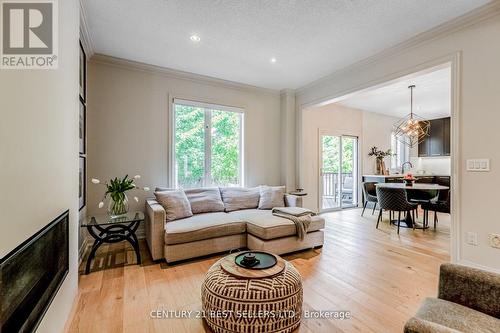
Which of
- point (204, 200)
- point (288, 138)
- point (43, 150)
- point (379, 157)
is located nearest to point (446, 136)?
point (379, 157)

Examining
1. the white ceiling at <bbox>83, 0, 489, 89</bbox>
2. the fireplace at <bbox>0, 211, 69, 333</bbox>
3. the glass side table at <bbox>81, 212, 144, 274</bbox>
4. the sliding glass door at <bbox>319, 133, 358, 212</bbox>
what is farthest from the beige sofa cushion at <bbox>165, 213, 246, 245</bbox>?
the sliding glass door at <bbox>319, 133, 358, 212</bbox>

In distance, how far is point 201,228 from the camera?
285cm

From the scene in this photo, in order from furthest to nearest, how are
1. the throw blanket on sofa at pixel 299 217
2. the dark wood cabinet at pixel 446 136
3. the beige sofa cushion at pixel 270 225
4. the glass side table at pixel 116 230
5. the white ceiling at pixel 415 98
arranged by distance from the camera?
the dark wood cabinet at pixel 446 136 < the white ceiling at pixel 415 98 < the throw blanket on sofa at pixel 299 217 < the beige sofa cushion at pixel 270 225 < the glass side table at pixel 116 230

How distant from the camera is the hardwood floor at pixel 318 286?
5.72 feet

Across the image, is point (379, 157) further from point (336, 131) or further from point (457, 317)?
point (457, 317)

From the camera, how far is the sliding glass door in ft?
18.8

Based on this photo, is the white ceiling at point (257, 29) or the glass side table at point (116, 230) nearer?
the white ceiling at point (257, 29)

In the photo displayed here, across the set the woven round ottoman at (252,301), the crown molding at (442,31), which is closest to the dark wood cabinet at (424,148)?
the crown molding at (442,31)

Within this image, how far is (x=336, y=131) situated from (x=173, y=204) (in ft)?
14.2

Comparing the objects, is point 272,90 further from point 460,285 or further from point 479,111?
point 460,285

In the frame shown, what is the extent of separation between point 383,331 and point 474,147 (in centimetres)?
212

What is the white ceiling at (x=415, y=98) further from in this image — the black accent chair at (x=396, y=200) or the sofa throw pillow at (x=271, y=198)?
the sofa throw pillow at (x=271, y=198)

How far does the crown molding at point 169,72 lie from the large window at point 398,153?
4677 mm

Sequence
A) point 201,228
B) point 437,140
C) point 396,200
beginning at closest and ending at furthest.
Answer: point 201,228, point 396,200, point 437,140
